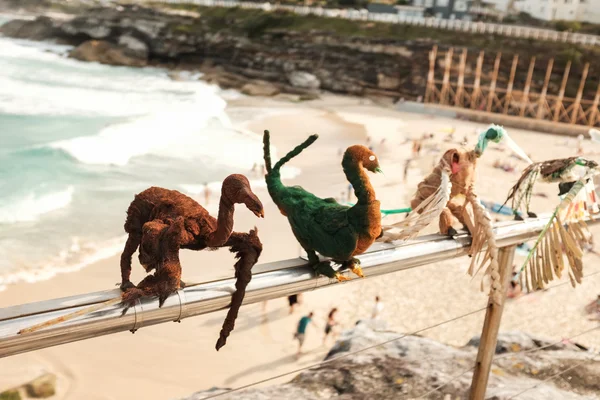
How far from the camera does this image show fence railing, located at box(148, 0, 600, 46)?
32281 mm

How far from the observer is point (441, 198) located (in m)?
2.04

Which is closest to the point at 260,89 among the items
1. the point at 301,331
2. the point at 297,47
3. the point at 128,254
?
the point at 297,47

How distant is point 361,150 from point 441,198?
1.58 ft

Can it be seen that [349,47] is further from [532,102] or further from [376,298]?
[376,298]

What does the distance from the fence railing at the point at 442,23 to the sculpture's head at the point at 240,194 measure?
3516 centimetres

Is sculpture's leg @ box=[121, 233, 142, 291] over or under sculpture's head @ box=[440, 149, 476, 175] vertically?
under

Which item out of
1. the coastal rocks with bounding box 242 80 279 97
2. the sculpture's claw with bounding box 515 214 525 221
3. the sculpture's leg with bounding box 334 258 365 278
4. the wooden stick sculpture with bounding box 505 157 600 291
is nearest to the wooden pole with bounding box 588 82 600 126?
the coastal rocks with bounding box 242 80 279 97

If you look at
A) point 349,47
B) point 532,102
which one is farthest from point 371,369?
point 349,47

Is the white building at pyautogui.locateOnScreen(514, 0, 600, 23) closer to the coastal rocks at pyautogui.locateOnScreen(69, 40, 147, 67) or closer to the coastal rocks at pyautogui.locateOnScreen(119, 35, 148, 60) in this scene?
the coastal rocks at pyautogui.locateOnScreen(119, 35, 148, 60)

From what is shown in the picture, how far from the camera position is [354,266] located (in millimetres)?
1501

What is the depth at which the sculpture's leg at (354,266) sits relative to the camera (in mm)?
1493

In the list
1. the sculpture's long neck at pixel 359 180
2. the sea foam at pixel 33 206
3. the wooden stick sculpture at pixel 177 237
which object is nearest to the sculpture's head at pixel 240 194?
the wooden stick sculpture at pixel 177 237

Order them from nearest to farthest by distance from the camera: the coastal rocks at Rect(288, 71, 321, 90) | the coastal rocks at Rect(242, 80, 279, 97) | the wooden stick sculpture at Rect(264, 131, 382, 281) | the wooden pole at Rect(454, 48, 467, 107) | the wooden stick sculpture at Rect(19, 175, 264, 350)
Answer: the wooden stick sculpture at Rect(19, 175, 264, 350) < the wooden stick sculpture at Rect(264, 131, 382, 281) < the wooden pole at Rect(454, 48, 467, 107) < the coastal rocks at Rect(242, 80, 279, 97) < the coastal rocks at Rect(288, 71, 321, 90)

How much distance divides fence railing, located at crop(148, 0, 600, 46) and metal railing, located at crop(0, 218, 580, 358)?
3492 cm
